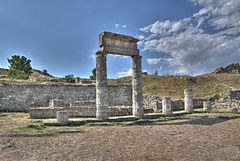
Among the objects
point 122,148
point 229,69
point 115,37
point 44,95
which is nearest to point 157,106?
point 115,37

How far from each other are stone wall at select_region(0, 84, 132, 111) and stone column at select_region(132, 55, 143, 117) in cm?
988

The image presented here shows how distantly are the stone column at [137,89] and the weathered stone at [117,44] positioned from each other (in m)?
0.69

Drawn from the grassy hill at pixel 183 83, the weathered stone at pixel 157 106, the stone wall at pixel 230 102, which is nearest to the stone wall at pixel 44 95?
the weathered stone at pixel 157 106

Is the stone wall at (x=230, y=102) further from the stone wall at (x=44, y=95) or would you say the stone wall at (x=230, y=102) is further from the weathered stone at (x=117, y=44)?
the weathered stone at (x=117, y=44)

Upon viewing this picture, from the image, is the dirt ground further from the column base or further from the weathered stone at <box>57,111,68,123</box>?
the column base

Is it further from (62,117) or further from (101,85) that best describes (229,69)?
(62,117)

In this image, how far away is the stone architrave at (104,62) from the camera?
36.9 ft

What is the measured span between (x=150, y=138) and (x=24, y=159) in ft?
14.8

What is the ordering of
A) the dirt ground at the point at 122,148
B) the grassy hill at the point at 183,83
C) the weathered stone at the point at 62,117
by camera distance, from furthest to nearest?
the grassy hill at the point at 183,83 → the weathered stone at the point at 62,117 → the dirt ground at the point at 122,148

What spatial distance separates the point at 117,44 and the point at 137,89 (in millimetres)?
3552

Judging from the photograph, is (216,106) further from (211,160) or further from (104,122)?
(211,160)

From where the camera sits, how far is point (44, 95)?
2011cm

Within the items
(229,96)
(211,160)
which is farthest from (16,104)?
(229,96)

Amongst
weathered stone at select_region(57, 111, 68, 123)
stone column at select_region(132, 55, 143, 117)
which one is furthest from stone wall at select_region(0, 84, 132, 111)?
stone column at select_region(132, 55, 143, 117)
